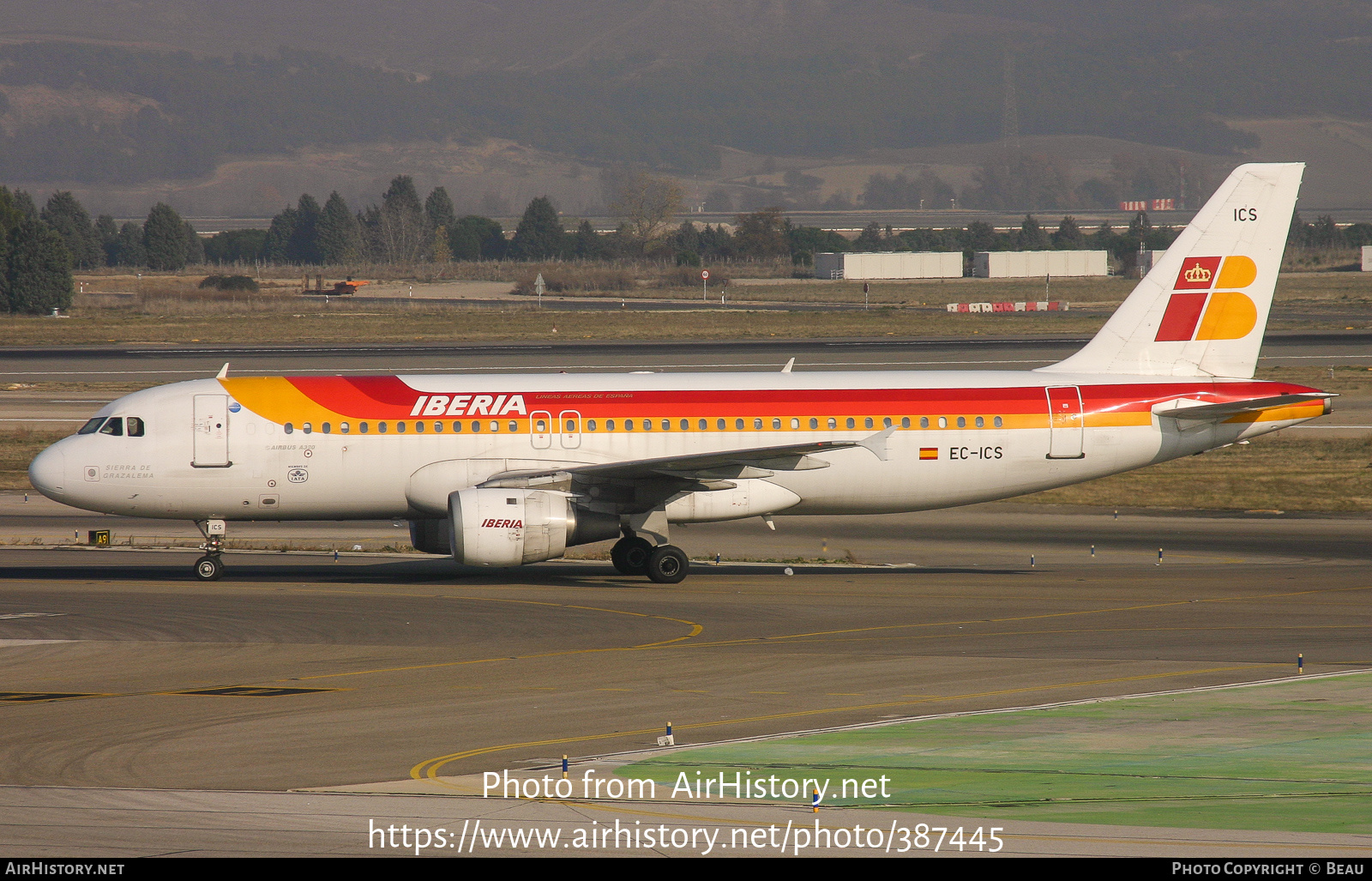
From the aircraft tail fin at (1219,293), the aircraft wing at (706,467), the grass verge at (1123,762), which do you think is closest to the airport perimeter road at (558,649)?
the grass verge at (1123,762)

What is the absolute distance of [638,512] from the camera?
2844cm

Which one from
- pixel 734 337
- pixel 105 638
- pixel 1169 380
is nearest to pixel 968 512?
pixel 1169 380

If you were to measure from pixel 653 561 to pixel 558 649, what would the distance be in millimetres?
6605

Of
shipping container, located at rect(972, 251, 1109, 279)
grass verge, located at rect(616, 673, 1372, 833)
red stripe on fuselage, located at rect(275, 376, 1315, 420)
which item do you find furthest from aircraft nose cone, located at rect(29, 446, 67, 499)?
shipping container, located at rect(972, 251, 1109, 279)

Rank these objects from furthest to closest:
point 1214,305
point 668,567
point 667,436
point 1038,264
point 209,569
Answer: point 1038,264, point 1214,305, point 667,436, point 209,569, point 668,567

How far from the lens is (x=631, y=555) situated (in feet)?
95.8

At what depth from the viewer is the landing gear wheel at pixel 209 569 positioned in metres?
28.2

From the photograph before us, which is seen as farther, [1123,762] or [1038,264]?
[1038,264]

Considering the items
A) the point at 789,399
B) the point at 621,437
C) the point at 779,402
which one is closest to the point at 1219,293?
the point at 789,399

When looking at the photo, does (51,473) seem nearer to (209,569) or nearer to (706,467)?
(209,569)

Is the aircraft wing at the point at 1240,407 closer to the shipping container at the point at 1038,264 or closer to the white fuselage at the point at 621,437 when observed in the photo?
the white fuselage at the point at 621,437

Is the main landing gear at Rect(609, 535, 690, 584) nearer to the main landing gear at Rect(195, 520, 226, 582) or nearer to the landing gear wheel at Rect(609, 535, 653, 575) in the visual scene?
the landing gear wheel at Rect(609, 535, 653, 575)

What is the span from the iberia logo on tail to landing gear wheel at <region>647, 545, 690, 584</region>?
11.6 meters

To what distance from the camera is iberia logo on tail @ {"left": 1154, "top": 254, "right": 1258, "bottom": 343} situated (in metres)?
30.5
